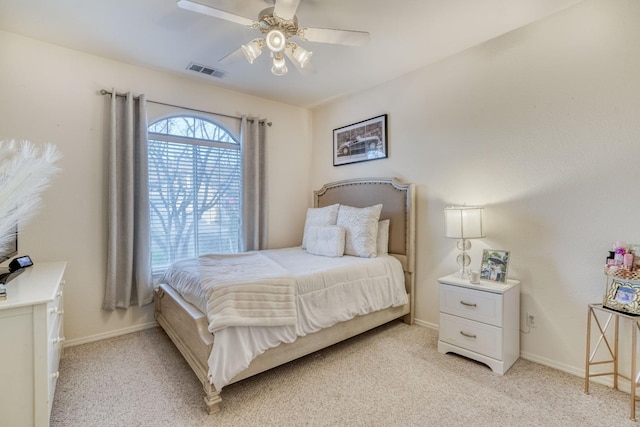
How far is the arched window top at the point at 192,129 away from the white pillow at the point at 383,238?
205 centimetres

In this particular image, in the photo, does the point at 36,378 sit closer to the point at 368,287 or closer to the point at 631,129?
the point at 368,287

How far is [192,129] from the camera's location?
342 cm

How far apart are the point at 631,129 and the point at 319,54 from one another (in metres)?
2.38

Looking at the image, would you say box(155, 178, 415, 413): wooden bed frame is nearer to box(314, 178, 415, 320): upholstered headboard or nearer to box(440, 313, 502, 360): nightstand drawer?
Answer: box(314, 178, 415, 320): upholstered headboard

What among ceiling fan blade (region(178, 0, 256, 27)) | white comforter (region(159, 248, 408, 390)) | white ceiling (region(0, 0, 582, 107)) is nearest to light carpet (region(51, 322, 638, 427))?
white comforter (region(159, 248, 408, 390))

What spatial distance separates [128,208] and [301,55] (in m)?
2.10

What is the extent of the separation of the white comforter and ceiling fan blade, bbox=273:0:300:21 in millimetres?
1704

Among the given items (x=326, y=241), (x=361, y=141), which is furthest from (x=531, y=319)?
A: (x=361, y=141)

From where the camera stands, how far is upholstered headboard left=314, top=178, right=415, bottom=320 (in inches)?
122

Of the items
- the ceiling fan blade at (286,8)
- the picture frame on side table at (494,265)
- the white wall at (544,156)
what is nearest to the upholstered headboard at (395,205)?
the white wall at (544,156)

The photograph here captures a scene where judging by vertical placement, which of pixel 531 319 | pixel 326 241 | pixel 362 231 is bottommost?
pixel 531 319

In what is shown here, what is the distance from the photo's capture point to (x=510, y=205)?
2480 mm

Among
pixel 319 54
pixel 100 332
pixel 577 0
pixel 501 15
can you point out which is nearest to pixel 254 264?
pixel 100 332

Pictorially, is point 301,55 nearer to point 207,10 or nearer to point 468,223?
point 207,10
